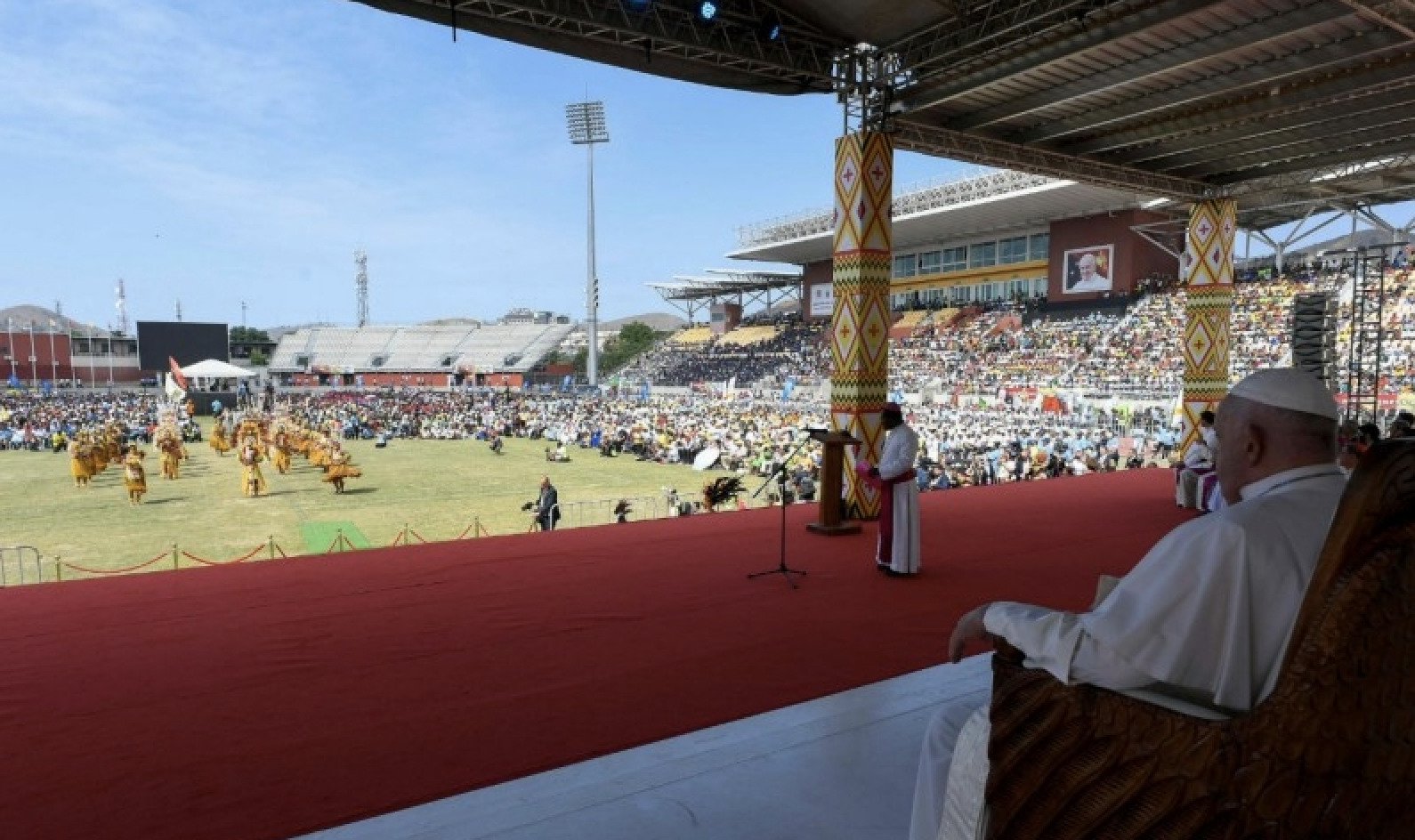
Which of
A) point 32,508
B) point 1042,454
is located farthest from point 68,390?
point 1042,454

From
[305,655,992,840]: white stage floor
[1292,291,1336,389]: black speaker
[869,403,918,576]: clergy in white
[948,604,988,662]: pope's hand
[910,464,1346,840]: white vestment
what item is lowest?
[305,655,992,840]: white stage floor

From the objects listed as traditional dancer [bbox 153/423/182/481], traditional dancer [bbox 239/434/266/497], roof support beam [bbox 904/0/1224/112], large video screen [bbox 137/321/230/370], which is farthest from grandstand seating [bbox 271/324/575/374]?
roof support beam [bbox 904/0/1224/112]

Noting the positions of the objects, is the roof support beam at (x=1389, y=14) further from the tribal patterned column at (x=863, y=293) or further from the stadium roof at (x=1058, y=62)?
the tribal patterned column at (x=863, y=293)

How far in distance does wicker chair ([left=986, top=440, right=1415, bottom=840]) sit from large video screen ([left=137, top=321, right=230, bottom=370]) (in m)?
54.2

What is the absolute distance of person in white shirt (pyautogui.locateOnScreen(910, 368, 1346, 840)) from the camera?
1.35m

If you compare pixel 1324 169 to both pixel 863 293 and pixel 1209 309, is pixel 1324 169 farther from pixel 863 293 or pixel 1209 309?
pixel 863 293

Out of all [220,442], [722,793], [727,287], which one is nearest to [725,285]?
[727,287]

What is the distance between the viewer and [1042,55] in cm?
802

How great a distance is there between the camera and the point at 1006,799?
4.86 ft

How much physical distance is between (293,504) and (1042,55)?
15.3 m

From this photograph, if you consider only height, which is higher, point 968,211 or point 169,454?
point 968,211

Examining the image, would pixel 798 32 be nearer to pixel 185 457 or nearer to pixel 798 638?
pixel 798 638

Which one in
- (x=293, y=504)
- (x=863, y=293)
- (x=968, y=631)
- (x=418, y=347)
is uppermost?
(x=418, y=347)

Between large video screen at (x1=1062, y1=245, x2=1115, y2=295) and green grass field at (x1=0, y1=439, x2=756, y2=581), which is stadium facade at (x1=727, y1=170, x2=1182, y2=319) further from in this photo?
green grass field at (x1=0, y1=439, x2=756, y2=581)
